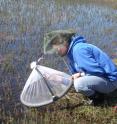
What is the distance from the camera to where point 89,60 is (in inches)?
235

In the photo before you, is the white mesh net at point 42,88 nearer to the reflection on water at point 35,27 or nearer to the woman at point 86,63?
the woman at point 86,63

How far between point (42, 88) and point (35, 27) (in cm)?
590

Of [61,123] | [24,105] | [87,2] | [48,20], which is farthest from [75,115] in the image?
[87,2]

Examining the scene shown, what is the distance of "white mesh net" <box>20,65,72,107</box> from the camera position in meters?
6.09

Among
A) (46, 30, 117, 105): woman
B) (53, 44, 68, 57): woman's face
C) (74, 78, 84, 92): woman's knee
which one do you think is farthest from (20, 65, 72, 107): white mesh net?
(53, 44, 68, 57): woman's face

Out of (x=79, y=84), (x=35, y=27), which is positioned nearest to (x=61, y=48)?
(x=79, y=84)

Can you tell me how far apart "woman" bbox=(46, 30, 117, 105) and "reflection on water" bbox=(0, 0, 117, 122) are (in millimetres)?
1185

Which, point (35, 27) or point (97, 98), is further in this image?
point (35, 27)

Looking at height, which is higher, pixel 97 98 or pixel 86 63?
pixel 86 63

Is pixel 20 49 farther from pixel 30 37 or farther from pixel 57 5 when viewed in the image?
pixel 57 5

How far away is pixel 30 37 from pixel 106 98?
14.9 feet

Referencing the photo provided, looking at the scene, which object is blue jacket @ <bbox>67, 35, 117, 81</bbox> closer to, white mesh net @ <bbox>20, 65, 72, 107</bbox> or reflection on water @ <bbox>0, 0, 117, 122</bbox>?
white mesh net @ <bbox>20, 65, 72, 107</bbox>

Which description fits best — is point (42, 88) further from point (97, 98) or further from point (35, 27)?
point (35, 27)

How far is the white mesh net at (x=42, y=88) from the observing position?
6090 millimetres
